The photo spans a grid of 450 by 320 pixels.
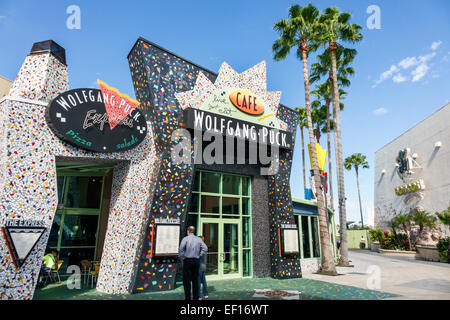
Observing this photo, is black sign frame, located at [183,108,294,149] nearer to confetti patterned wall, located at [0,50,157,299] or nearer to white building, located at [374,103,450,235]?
confetti patterned wall, located at [0,50,157,299]

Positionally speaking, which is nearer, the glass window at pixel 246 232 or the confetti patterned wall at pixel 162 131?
the confetti patterned wall at pixel 162 131

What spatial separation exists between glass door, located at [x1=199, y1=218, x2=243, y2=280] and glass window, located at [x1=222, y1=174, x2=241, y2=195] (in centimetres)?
121

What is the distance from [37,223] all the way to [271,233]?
8.33 m

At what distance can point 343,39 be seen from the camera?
18062 millimetres

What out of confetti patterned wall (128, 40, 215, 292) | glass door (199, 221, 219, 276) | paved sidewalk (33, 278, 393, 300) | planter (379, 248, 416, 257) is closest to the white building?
planter (379, 248, 416, 257)

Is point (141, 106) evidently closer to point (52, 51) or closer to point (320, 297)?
point (52, 51)

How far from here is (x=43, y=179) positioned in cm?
750

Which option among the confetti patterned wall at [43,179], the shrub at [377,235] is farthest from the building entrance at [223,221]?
the shrub at [377,235]

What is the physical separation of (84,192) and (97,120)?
424 cm

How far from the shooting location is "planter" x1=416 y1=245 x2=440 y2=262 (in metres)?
19.7

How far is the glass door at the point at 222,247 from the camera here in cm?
1057

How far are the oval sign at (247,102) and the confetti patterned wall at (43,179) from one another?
149 inches

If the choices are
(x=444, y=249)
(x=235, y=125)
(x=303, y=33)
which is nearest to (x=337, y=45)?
(x=303, y=33)

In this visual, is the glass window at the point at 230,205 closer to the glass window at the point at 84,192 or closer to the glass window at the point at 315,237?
the glass window at the point at 84,192
